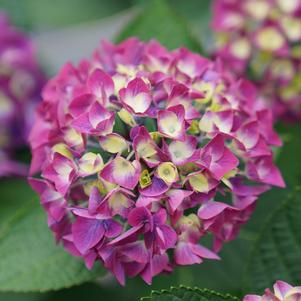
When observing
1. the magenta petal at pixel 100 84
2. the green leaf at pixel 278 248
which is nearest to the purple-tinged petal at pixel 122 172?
the magenta petal at pixel 100 84

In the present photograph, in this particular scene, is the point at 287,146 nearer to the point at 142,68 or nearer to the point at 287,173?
the point at 287,173

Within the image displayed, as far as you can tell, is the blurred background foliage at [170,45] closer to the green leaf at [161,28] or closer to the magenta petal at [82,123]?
the green leaf at [161,28]

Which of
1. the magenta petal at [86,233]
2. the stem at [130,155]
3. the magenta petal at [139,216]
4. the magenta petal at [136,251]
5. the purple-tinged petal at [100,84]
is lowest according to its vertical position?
the magenta petal at [136,251]

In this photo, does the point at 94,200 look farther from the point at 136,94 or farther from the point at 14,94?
the point at 14,94

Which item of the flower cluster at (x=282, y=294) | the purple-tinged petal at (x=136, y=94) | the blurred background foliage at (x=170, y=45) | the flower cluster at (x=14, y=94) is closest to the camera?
the flower cluster at (x=282, y=294)

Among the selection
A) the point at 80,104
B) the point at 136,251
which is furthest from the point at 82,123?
the point at 136,251

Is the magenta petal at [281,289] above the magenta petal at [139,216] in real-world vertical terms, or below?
below

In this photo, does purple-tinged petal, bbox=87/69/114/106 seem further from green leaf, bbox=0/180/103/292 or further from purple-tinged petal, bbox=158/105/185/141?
green leaf, bbox=0/180/103/292
